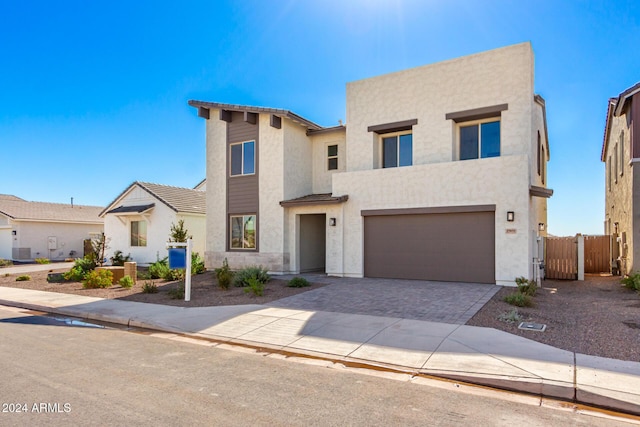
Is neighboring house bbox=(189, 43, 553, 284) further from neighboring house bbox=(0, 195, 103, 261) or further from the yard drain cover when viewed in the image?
neighboring house bbox=(0, 195, 103, 261)

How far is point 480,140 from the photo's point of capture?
591 inches

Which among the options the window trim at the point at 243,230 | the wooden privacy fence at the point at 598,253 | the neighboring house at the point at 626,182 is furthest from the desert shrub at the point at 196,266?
the wooden privacy fence at the point at 598,253

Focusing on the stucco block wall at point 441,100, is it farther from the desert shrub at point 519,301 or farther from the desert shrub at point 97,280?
the desert shrub at point 97,280

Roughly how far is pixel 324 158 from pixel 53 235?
25822mm

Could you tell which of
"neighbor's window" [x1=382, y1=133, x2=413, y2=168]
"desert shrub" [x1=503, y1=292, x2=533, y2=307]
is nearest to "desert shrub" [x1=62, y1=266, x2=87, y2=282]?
"neighbor's window" [x1=382, y1=133, x2=413, y2=168]

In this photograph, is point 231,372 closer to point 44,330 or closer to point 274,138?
point 44,330

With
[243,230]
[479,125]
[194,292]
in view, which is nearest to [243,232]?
[243,230]

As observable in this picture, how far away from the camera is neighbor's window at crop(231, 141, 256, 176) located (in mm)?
18891

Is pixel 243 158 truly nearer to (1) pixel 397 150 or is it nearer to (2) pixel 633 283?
(1) pixel 397 150

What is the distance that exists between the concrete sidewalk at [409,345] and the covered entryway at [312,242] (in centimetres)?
818

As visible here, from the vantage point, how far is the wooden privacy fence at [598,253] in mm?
17594

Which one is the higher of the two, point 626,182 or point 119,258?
point 626,182

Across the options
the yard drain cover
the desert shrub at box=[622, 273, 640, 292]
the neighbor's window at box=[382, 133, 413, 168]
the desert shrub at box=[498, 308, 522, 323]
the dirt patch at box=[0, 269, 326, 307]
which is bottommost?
the dirt patch at box=[0, 269, 326, 307]

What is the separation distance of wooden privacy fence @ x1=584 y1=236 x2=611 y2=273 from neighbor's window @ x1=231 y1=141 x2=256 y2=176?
15.5m
